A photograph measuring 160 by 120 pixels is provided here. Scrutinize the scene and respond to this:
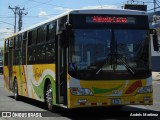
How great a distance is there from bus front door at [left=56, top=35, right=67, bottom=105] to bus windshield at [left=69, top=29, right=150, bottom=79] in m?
0.55

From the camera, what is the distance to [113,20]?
1255 cm

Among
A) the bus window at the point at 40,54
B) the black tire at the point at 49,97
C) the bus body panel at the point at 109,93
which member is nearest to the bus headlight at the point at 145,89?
the bus body panel at the point at 109,93

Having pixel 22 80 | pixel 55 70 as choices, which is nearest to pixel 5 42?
pixel 22 80

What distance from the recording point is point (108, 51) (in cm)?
1228

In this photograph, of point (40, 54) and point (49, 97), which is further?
point (40, 54)

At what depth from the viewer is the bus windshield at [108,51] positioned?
39.6 ft

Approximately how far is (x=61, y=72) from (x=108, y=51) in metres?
1.71

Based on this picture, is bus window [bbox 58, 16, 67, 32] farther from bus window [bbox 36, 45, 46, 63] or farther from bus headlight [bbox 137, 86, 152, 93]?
bus headlight [bbox 137, 86, 152, 93]

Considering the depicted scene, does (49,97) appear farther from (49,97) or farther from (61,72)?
(61,72)

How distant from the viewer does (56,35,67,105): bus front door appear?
41.1 feet

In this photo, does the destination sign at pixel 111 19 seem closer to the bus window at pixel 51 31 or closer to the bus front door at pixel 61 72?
the bus front door at pixel 61 72

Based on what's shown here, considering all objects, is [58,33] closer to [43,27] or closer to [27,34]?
[43,27]

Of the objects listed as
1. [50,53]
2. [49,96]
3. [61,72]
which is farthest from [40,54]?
[61,72]

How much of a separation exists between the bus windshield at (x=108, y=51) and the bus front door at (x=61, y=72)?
1.79 ft
